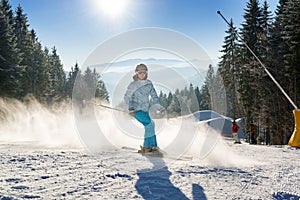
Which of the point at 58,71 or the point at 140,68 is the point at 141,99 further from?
the point at 58,71

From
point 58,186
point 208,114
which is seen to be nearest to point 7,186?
point 58,186

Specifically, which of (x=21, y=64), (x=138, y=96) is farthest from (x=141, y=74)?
(x=21, y=64)

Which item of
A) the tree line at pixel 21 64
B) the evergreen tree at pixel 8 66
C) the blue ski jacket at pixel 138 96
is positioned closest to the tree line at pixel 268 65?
the tree line at pixel 21 64

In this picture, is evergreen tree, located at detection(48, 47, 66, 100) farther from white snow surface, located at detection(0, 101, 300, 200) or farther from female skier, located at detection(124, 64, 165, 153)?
white snow surface, located at detection(0, 101, 300, 200)

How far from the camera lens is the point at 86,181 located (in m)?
3.47

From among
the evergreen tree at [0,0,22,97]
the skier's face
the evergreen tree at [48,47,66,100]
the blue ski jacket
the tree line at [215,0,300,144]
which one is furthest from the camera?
the evergreen tree at [48,47,66,100]

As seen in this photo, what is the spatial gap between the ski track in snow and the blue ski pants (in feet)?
3.82

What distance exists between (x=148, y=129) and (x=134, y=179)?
2920 mm

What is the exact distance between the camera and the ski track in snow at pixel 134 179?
307 cm

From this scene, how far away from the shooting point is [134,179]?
3662 mm

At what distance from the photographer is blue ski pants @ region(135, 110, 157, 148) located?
639 cm

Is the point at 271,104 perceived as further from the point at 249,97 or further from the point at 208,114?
the point at 208,114

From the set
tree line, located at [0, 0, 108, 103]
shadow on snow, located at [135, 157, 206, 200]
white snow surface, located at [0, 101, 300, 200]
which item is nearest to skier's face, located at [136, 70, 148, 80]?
white snow surface, located at [0, 101, 300, 200]

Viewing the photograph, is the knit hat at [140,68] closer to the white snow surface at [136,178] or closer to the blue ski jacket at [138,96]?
the blue ski jacket at [138,96]
